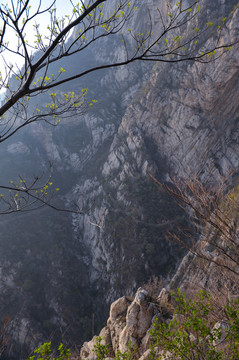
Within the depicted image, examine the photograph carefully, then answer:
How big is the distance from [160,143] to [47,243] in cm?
2043

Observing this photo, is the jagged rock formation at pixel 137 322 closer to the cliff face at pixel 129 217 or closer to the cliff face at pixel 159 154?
the cliff face at pixel 129 217

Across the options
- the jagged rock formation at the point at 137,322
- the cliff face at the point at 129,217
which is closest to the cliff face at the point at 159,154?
the cliff face at the point at 129,217

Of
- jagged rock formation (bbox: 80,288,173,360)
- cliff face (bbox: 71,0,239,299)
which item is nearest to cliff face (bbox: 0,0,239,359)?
cliff face (bbox: 71,0,239,299)

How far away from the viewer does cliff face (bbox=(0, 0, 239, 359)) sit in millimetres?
22141

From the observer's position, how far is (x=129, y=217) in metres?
26.3

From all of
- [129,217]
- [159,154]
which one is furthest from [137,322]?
[159,154]

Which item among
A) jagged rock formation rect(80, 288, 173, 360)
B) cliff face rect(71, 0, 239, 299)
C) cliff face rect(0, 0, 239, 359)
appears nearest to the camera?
jagged rock formation rect(80, 288, 173, 360)

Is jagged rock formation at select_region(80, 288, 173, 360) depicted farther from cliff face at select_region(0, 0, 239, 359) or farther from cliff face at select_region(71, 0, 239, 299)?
cliff face at select_region(71, 0, 239, 299)

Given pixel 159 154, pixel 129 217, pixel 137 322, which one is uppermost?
pixel 159 154

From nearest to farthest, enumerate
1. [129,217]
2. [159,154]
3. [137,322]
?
[137,322], [129,217], [159,154]

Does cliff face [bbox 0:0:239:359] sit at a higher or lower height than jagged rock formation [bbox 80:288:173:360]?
higher

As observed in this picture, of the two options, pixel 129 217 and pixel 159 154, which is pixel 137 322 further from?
pixel 159 154

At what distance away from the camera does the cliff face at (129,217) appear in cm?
2214

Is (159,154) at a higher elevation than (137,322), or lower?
higher
